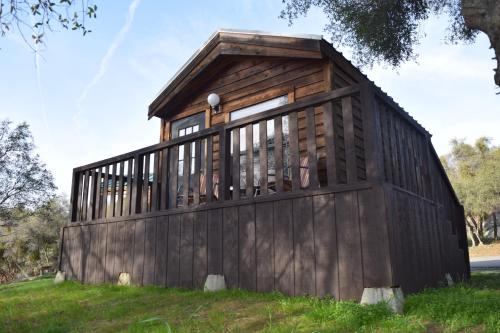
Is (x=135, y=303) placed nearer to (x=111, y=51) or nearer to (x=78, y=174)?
(x=78, y=174)

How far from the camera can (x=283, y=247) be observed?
169 inches

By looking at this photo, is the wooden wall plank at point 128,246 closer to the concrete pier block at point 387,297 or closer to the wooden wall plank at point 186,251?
the wooden wall plank at point 186,251

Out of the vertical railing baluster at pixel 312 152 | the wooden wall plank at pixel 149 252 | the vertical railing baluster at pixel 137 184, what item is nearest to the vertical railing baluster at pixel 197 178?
the wooden wall plank at pixel 149 252

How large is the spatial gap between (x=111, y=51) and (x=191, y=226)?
492 inches

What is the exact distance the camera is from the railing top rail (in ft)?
14.2

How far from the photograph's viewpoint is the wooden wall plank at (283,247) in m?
4.17

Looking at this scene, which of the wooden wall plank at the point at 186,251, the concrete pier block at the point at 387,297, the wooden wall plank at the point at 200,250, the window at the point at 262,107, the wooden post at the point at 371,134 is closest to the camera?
the concrete pier block at the point at 387,297

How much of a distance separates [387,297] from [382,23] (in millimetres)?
Result: 7378

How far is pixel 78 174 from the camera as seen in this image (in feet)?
25.5

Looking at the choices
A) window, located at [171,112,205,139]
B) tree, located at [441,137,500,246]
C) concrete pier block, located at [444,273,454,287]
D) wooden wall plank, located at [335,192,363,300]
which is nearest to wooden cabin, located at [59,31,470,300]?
wooden wall plank, located at [335,192,363,300]

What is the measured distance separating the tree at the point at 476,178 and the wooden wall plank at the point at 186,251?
35.7 meters

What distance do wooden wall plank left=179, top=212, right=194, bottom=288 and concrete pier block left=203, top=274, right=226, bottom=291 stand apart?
16.2 inches

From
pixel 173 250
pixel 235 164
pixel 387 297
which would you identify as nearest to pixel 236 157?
pixel 235 164

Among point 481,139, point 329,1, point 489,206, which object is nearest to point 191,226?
point 329,1
